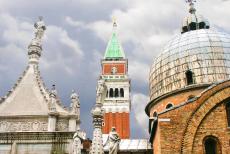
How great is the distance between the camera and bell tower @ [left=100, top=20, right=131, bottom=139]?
58.7 metres

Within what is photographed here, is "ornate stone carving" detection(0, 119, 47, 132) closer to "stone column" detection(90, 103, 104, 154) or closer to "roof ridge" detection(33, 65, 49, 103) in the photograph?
"roof ridge" detection(33, 65, 49, 103)

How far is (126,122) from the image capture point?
2320 inches

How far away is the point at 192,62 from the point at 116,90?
39286 millimetres

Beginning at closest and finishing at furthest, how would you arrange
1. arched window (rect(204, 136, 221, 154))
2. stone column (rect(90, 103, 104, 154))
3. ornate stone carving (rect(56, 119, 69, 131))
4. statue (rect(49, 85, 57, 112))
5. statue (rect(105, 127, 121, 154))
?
stone column (rect(90, 103, 104, 154)) < statue (rect(105, 127, 121, 154)) < arched window (rect(204, 136, 221, 154)) < ornate stone carving (rect(56, 119, 69, 131)) < statue (rect(49, 85, 57, 112))

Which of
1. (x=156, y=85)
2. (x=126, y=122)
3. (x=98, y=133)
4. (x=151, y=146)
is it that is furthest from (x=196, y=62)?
(x=126, y=122)

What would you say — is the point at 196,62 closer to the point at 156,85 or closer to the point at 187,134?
the point at 156,85

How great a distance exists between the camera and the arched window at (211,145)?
1584 centimetres

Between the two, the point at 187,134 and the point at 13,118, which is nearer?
the point at 187,134

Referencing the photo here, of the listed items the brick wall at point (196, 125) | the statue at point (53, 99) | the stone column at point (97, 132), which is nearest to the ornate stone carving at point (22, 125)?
the statue at point (53, 99)

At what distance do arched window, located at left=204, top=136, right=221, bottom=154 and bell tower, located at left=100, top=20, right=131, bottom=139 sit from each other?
135 feet

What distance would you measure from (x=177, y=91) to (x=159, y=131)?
23.3ft

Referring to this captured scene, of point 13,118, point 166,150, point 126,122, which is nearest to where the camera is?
point 166,150

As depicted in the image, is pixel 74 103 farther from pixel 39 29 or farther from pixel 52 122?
pixel 39 29

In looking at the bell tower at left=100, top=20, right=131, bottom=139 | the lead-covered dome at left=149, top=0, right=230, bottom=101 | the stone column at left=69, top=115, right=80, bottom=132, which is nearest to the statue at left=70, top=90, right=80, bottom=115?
the stone column at left=69, top=115, right=80, bottom=132
